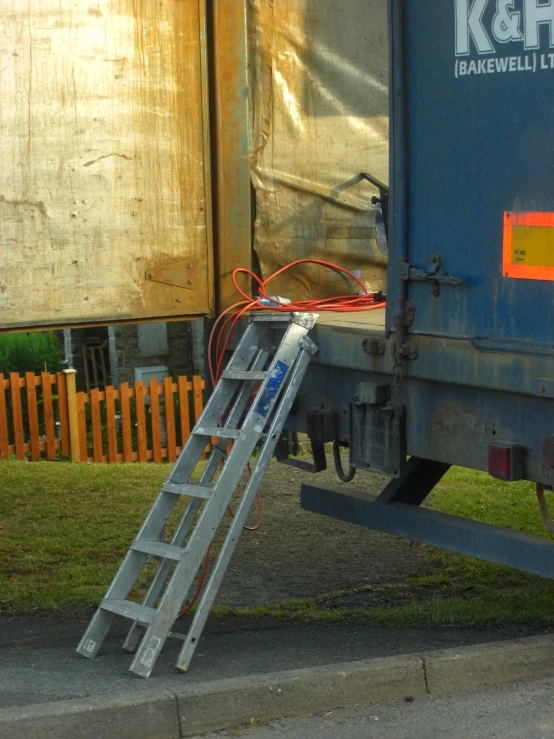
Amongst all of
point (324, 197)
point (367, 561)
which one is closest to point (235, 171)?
point (324, 197)

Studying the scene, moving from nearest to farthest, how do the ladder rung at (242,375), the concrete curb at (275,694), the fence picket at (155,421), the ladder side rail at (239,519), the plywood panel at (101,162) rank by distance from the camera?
1. the concrete curb at (275,694)
2. the ladder side rail at (239,519)
3. the ladder rung at (242,375)
4. the plywood panel at (101,162)
5. the fence picket at (155,421)

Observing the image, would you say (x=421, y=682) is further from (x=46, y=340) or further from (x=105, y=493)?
(x=46, y=340)

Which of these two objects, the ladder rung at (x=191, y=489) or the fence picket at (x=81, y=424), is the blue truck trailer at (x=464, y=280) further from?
the fence picket at (x=81, y=424)

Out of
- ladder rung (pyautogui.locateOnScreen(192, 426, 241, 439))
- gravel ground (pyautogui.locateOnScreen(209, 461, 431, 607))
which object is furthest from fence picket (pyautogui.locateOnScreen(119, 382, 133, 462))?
ladder rung (pyautogui.locateOnScreen(192, 426, 241, 439))

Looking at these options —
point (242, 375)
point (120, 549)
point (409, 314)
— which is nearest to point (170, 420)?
point (120, 549)

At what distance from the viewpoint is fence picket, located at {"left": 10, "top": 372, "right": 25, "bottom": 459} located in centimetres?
1174

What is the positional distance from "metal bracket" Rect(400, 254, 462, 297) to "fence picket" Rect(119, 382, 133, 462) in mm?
7402

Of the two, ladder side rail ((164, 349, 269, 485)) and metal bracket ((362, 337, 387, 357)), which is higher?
metal bracket ((362, 337, 387, 357))

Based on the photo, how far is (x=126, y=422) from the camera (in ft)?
39.5

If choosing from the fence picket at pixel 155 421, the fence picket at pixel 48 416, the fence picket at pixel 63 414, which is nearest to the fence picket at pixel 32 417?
the fence picket at pixel 48 416

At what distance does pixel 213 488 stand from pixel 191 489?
0.65 feet

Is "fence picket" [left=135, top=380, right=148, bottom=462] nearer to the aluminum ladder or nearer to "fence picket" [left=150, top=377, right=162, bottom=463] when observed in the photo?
"fence picket" [left=150, top=377, right=162, bottom=463]

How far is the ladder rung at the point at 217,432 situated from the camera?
16.9 ft

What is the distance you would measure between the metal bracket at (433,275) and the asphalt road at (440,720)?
170cm
